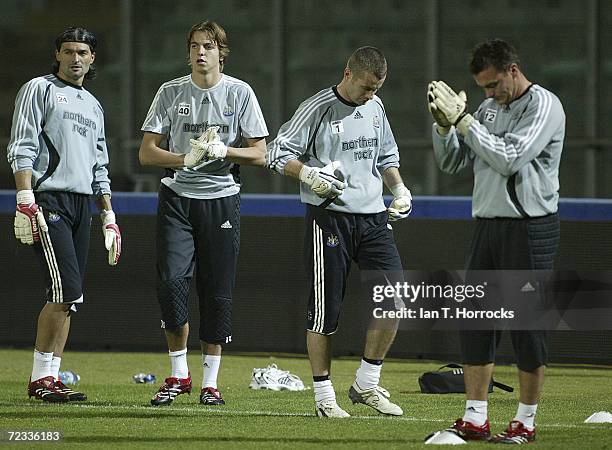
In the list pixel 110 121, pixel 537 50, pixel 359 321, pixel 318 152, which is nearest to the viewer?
pixel 318 152

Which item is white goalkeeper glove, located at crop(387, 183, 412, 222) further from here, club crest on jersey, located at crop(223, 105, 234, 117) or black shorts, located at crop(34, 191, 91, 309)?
black shorts, located at crop(34, 191, 91, 309)

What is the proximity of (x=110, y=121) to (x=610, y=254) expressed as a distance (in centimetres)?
972

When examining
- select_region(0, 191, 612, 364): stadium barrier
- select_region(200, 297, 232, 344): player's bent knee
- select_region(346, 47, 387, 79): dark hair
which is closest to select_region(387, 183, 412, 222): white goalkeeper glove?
select_region(346, 47, 387, 79): dark hair

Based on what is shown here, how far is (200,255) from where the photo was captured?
7.93 meters

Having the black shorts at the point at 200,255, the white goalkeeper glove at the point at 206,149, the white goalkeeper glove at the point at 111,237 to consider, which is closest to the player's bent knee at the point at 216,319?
the black shorts at the point at 200,255

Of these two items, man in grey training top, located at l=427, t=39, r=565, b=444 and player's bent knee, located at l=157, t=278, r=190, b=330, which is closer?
man in grey training top, located at l=427, t=39, r=565, b=444

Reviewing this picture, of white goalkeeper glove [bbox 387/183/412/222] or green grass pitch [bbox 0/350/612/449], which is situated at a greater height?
white goalkeeper glove [bbox 387/183/412/222]

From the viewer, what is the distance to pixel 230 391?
8.75m

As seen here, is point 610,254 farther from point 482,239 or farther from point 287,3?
point 287,3

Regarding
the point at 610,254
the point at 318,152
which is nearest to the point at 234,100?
the point at 318,152

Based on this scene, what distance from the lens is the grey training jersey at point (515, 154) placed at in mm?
6059

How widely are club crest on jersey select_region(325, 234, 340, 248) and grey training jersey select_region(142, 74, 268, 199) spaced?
86 cm

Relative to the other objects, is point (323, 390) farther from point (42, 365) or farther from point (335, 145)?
point (42, 365)

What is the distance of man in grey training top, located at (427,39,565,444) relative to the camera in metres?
6.09
